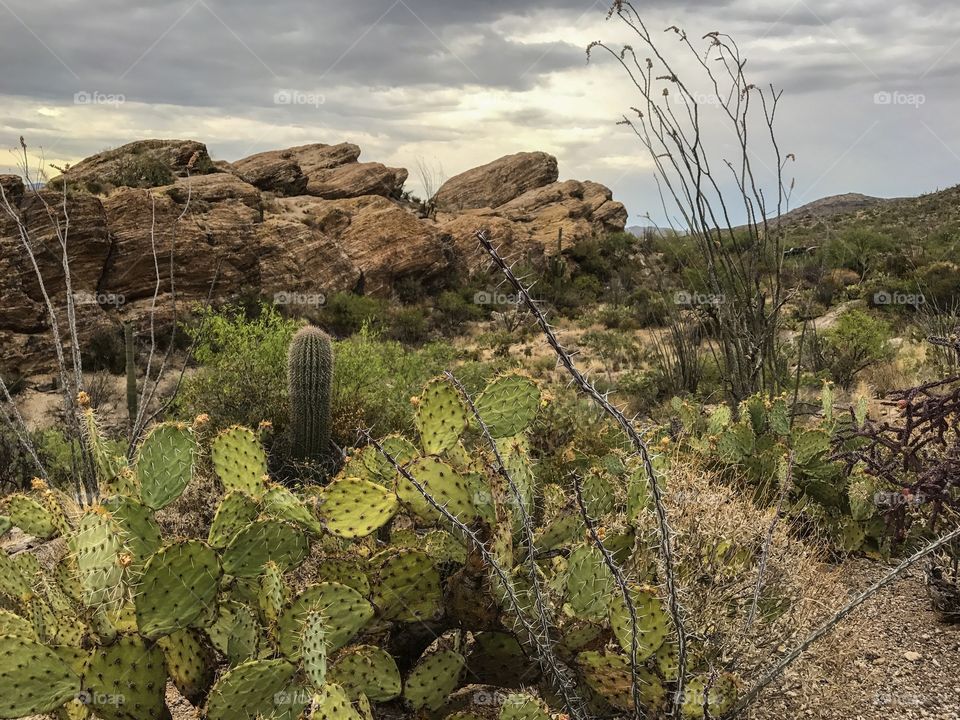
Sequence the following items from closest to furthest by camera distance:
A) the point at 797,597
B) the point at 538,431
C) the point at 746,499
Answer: the point at 797,597, the point at 746,499, the point at 538,431

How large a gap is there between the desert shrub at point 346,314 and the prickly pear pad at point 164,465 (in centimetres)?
1400

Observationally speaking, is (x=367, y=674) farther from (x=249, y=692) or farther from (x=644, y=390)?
(x=644, y=390)

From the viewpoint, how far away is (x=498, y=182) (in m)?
34.0

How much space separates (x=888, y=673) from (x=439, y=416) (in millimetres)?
2147

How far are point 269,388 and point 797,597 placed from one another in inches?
223

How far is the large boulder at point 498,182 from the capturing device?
33.4 metres

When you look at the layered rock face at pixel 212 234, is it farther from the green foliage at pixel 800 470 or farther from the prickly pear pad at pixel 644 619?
the prickly pear pad at pixel 644 619

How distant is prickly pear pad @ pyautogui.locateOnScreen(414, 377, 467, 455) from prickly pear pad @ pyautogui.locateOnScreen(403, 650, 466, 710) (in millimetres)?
700

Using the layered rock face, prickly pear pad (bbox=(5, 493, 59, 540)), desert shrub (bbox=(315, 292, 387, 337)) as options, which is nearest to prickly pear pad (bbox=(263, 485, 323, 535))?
prickly pear pad (bbox=(5, 493, 59, 540))

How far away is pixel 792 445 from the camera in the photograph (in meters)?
4.45

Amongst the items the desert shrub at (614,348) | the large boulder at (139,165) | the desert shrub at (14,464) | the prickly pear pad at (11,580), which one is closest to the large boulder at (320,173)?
the large boulder at (139,165)

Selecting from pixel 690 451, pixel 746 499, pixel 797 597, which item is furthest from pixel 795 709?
pixel 690 451

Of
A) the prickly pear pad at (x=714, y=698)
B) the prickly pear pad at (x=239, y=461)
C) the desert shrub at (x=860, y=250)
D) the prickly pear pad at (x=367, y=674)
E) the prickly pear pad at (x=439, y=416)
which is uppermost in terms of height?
the desert shrub at (x=860, y=250)

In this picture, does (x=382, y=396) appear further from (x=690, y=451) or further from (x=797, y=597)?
(x=797, y=597)
